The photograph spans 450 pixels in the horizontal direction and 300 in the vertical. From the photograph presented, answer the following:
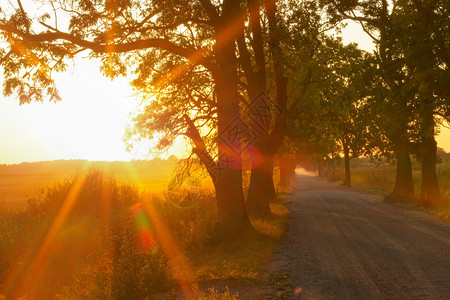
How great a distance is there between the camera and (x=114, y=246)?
37.4 feet

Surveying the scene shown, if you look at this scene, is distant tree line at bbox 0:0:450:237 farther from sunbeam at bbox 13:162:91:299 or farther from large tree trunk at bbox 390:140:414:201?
sunbeam at bbox 13:162:91:299

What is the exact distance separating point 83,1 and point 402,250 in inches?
440

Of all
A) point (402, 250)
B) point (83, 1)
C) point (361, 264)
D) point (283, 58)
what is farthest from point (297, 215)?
point (83, 1)

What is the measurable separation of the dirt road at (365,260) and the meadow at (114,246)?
0.90 m

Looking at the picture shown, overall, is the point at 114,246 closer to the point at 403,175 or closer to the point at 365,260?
the point at 365,260

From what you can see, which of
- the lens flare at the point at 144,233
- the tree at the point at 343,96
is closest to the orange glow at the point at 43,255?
the lens flare at the point at 144,233

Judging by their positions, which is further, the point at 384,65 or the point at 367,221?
the point at 384,65

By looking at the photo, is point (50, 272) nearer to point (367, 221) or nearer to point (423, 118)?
point (367, 221)

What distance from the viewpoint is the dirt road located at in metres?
8.58

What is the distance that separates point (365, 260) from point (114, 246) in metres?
6.00

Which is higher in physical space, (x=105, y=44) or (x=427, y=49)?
(x=427, y=49)

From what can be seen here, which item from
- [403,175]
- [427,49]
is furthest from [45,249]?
[403,175]

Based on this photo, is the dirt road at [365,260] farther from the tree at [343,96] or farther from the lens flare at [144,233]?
the tree at [343,96]

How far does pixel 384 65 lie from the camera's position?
79.0 ft
